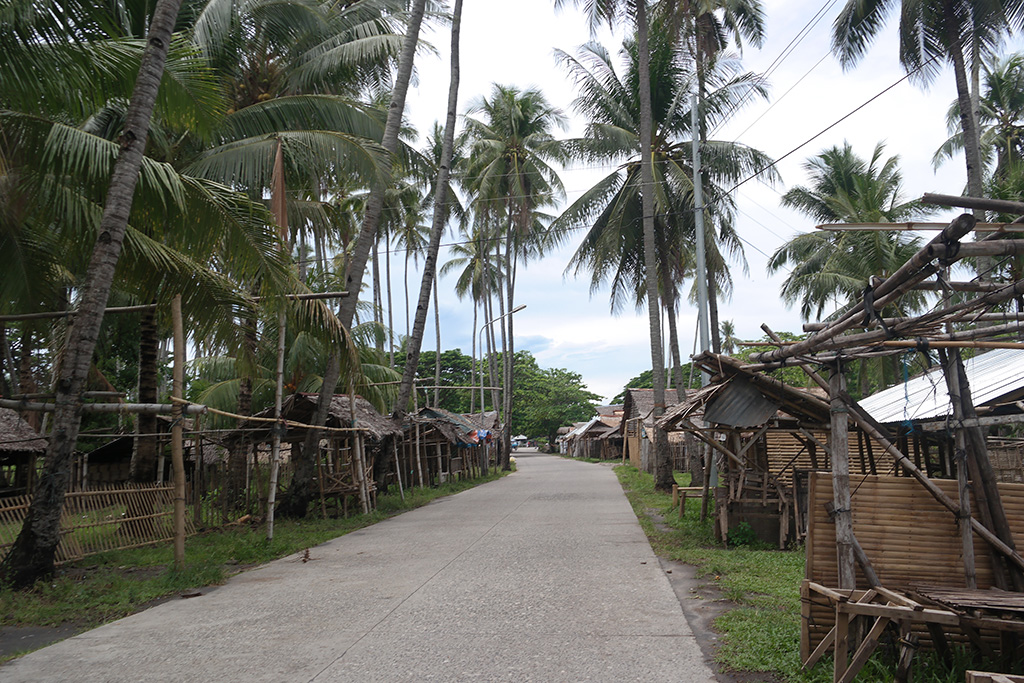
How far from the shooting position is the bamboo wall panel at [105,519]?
9196 millimetres

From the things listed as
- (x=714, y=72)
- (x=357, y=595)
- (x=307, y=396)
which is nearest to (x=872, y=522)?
(x=357, y=595)

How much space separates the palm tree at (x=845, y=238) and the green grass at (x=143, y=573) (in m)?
15.3

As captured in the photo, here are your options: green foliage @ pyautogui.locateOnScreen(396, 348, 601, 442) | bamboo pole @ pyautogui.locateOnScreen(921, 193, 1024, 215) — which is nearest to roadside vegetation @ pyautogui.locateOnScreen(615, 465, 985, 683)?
bamboo pole @ pyautogui.locateOnScreen(921, 193, 1024, 215)

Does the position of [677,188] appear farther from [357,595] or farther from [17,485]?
[17,485]

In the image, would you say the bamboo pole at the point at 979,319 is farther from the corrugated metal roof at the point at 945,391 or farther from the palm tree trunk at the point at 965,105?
the palm tree trunk at the point at 965,105

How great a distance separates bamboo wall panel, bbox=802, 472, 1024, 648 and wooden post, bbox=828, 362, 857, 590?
0.13 metres

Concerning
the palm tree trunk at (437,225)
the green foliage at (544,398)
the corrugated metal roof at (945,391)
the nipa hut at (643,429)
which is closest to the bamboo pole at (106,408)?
the corrugated metal roof at (945,391)

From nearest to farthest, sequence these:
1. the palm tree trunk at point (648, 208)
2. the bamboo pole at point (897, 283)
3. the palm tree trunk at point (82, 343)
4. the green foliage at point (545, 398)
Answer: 1. the bamboo pole at point (897, 283)
2. the palm tree trunk at point (82, 343)
3. the palm tree trunk at point (648, 208)
4. the green foliage at point (545, 398)

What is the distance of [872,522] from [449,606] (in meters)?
3.88

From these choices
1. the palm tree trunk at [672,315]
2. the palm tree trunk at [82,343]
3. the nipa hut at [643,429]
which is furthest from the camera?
the nipa hut at [643,429]

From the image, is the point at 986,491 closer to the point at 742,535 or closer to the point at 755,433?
the point at 755,433

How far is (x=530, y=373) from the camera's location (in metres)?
71.9

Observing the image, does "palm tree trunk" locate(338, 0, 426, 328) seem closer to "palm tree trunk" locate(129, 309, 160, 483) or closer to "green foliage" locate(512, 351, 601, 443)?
"palm tree trunk" locate(129, 309, 160, 483)

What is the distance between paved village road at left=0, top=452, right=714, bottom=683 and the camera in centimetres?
514
